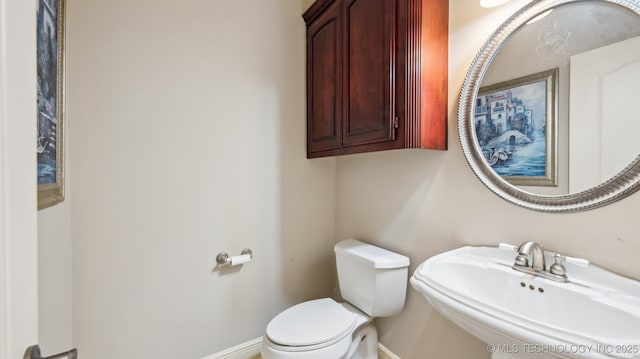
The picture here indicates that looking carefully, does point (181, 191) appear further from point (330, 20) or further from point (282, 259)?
point (330, 20)

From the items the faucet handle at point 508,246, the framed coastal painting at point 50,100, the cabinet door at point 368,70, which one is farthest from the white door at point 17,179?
the faucet handle at point 508,246

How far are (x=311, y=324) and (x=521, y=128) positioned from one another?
1273 millimetres

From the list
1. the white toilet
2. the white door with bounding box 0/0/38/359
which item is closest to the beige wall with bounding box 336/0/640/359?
the white toilet

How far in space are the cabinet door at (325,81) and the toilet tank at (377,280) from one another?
65 centimetres

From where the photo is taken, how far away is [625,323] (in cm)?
67

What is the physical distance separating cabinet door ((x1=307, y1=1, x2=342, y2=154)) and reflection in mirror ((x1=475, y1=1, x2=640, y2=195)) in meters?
0.76

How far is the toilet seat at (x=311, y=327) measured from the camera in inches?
46.8

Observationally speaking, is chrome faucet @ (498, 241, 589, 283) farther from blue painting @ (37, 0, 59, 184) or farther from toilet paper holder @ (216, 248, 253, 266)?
blue painting @ (37, 0, 59, 184)

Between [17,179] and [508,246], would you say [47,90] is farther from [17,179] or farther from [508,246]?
[508,246]

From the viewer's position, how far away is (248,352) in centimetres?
165

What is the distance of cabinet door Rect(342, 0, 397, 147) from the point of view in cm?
117

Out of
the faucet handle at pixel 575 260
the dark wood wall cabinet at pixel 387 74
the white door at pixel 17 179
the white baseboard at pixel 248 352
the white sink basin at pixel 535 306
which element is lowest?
the white baseboard at pixel 248 352

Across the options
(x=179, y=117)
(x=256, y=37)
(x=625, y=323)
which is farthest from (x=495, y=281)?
(x=256, y=37)

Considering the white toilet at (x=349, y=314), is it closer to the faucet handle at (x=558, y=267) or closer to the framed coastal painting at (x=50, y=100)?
the faucet handle at (x=558, y=267)
